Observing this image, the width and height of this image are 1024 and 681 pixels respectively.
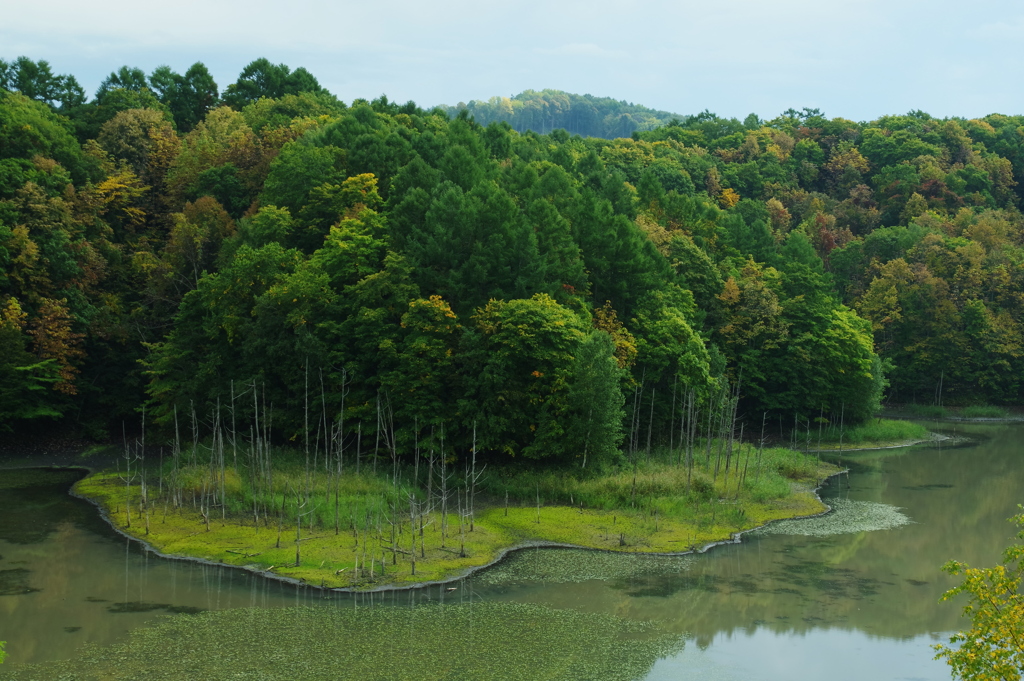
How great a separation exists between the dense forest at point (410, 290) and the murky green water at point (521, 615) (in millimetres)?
10140

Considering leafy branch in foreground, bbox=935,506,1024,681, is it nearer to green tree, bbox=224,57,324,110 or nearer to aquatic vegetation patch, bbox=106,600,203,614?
aquatic vegetation patch, bbox=106,600,203,614

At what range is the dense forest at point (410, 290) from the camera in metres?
46.1

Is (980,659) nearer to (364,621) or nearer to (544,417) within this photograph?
(364,621)

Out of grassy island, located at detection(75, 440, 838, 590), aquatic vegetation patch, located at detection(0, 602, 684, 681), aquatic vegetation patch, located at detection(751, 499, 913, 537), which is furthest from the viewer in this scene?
aquatic vegetation patch, located at detection(751, 499, 913, 537)

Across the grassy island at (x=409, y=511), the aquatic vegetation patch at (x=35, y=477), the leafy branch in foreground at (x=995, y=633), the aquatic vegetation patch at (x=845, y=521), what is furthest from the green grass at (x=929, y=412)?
the leafy branch in foreground at (x=995, y=633)

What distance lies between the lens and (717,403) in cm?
5356

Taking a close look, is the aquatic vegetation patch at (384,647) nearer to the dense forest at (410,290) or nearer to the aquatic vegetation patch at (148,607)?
the aquatic vegetation patch at (148,607)

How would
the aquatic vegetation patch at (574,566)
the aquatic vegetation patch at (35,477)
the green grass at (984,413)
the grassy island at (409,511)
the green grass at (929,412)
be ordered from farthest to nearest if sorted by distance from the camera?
the green grass at (984,413) < the green grass at (929,412) < the aquatic vegetation patch at (35,477) < the grassy island at (409,511) < the aquatic vegetation patch at (574,566)

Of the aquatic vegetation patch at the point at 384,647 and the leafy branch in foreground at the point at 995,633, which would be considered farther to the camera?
the aquatic vegetation patch at the point at 384,647

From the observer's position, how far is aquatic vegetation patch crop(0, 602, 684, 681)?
80.9 feet

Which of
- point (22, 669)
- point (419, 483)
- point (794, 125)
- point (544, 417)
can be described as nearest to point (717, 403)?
point (544, 417)

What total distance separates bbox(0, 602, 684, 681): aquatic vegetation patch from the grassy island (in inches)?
124

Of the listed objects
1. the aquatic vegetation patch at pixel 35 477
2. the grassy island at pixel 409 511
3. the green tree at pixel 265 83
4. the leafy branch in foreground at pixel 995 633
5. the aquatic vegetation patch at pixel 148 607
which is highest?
the green tree at pixel 265 83

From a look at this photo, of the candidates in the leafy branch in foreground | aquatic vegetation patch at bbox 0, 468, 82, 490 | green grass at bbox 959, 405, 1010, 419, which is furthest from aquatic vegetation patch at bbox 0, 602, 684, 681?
green grass at bbox 959, 405, 1010, 419
